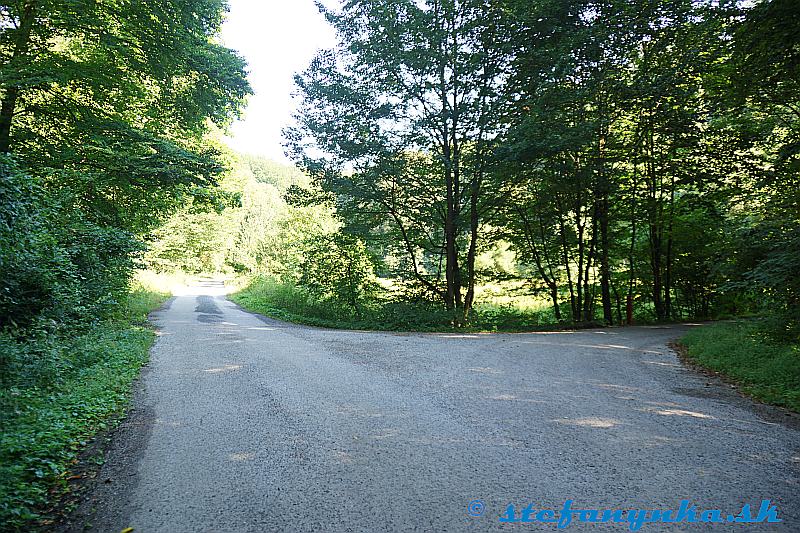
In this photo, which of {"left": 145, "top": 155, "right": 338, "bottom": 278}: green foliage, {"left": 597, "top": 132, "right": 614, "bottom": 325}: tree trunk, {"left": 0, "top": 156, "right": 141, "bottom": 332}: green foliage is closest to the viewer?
{"left": 0, "top": 156, "right": 141, "bottom": 332}: green foliage

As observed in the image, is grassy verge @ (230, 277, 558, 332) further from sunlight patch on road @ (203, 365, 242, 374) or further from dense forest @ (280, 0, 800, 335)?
sunlight patch on road @ (203, 365, 242, 374)

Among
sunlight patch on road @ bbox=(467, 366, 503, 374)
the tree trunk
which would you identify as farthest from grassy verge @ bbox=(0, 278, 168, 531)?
the tree trunk

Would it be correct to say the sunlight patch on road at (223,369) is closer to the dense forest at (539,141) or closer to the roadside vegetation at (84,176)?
the roadside vegetation at (84,176)

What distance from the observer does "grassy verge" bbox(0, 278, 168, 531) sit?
9.85ft

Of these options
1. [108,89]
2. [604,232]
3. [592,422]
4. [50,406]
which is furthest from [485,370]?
[108,89]

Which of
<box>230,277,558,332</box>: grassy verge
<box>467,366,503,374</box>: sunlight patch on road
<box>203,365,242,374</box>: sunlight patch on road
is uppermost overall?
<box>230,277,558,332</box>: grassy verge

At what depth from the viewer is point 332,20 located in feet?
47.6

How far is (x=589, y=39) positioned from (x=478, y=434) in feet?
40.1

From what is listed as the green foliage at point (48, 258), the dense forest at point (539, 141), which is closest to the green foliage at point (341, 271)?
the dense forest at point (539, 141)

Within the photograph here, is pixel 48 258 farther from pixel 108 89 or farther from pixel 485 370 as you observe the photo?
pixel 485 370

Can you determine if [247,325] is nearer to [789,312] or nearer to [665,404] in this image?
[665,404]

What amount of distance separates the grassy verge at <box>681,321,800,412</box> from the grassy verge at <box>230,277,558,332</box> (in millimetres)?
5710

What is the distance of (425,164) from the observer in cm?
1463

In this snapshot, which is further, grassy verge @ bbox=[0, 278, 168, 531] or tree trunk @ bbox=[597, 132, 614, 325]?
tree trunk @ bbox=[597, 132, 614, 325]
